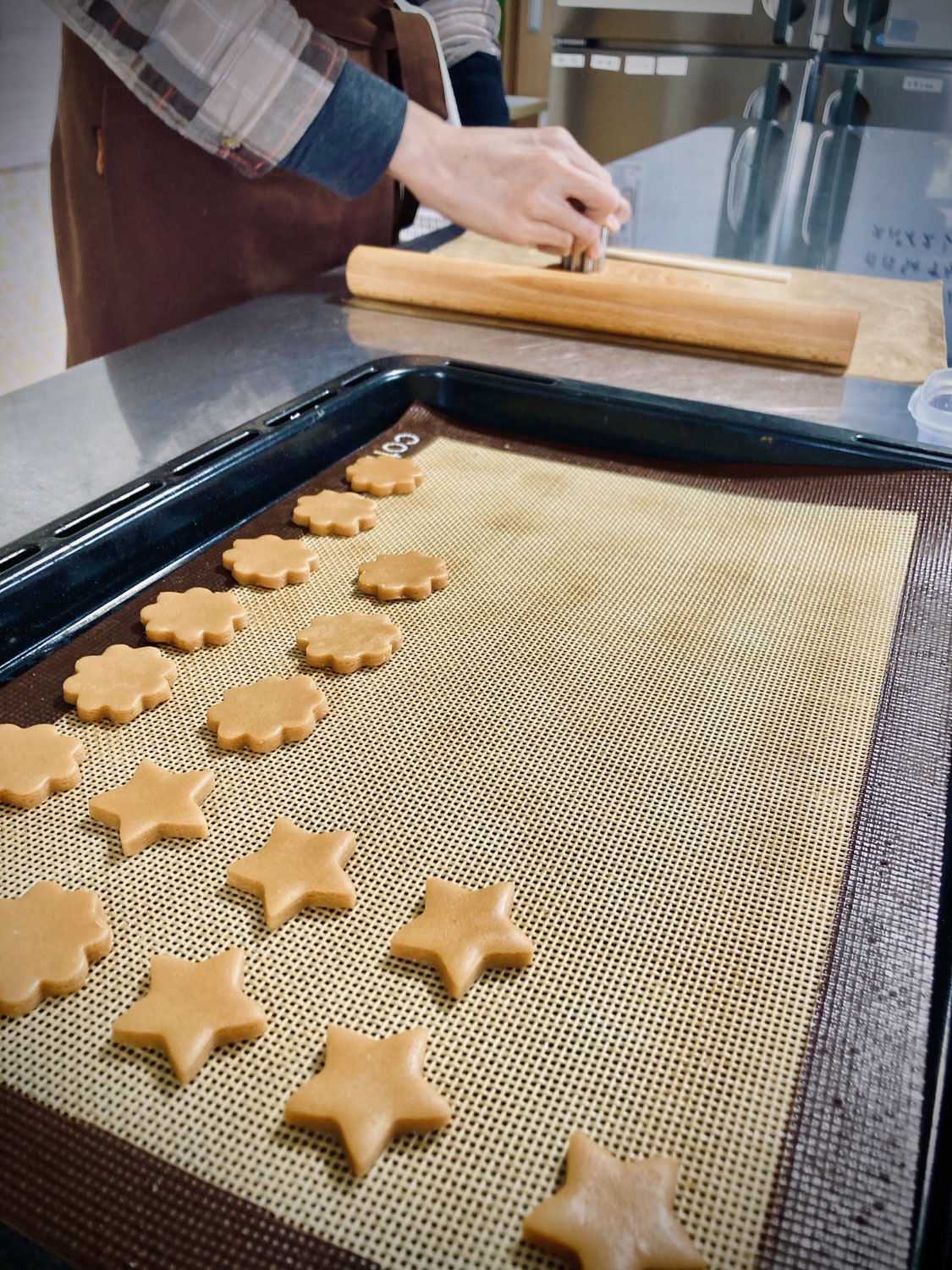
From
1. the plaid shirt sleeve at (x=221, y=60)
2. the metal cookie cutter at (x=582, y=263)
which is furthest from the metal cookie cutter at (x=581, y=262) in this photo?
the plaid shirt sleeve at (x=221, y=60)

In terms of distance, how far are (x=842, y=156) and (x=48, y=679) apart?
2.79m

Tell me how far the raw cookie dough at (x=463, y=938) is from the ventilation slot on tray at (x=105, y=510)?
0.49 meters

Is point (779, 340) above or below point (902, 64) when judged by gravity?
below

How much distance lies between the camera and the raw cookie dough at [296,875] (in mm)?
573

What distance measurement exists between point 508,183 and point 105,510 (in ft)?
2.98

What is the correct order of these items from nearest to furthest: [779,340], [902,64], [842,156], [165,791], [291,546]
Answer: [165,791], [291,546], [779,340], [842,156], [902,64]

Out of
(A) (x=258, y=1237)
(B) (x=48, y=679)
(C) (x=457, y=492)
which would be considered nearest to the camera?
(A) (x=258, y=1237)

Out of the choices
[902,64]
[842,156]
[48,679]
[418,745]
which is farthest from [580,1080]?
[902,64]

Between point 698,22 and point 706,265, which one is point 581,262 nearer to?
point 706,265

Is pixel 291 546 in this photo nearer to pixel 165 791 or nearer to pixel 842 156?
pixel 165 791

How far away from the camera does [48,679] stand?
76 centimetres

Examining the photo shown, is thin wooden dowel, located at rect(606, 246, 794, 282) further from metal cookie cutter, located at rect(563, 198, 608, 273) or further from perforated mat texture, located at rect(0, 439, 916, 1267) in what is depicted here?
perforated mat texture, located at rect(0, 439, 916, 1267)

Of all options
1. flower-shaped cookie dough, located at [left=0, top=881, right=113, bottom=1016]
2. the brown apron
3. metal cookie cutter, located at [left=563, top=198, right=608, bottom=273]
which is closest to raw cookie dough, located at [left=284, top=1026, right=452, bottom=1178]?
flower-shaped cookie dough, located at [left=0, top=881, right=113, bottom=1016]

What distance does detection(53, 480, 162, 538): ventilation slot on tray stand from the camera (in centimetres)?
84
